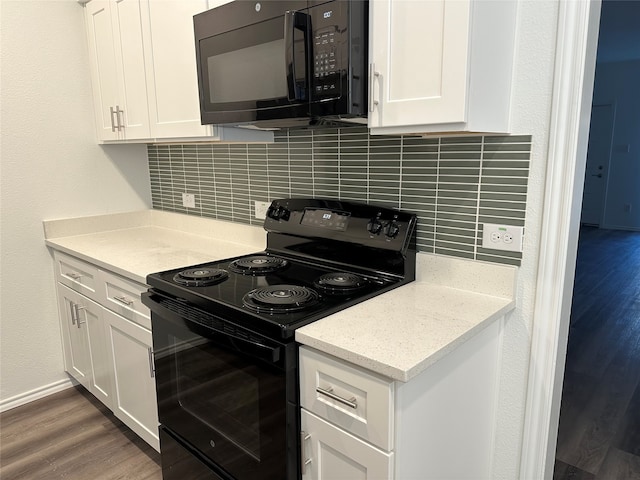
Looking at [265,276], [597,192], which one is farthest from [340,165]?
[597,192]

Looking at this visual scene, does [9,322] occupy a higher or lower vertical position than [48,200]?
lower

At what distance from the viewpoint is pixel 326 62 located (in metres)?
1.30

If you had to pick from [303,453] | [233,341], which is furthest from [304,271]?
[303,453]

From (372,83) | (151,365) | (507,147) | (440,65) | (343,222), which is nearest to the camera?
(440,65)

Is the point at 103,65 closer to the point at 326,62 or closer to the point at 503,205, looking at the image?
the point at 326,62

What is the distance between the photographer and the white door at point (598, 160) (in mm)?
6887

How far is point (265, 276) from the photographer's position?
170 cm

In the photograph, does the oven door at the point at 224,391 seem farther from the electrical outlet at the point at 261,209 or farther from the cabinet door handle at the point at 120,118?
the cabinet door handle at the point at 120,118

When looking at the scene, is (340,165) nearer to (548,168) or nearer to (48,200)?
(548,168)

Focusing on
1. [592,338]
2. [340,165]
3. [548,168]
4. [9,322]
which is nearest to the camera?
[548,168]

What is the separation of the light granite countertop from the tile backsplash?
0.08 meters

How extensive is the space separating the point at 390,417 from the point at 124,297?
4.40ft

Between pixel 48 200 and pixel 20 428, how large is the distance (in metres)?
1.17

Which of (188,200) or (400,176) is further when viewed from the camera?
(188,200)
